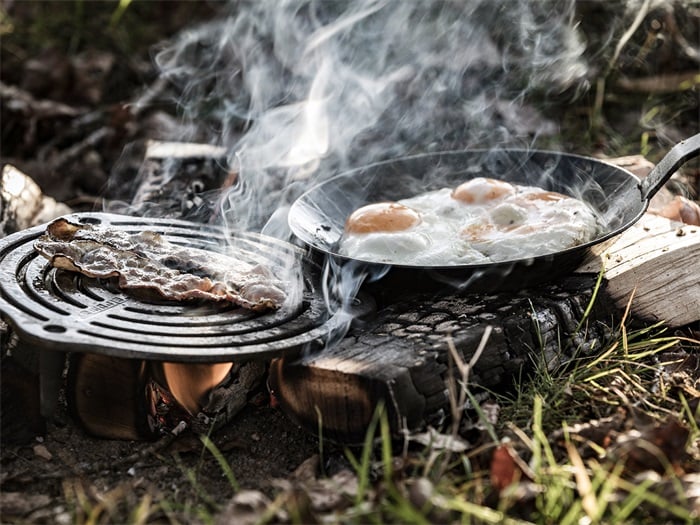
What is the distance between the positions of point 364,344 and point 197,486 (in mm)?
829

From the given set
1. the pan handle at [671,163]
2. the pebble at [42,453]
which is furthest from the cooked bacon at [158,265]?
the pan handle at [671,163]

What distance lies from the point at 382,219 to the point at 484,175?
1.13 m

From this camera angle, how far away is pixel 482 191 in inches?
159

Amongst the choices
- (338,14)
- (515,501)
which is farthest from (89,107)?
(515,501)

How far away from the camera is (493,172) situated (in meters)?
4.62

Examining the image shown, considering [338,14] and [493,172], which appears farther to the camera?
[338,14]

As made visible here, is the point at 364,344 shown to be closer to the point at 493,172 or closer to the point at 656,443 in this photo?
the point at 656,443

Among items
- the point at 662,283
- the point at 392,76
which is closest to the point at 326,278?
the point at 662,283

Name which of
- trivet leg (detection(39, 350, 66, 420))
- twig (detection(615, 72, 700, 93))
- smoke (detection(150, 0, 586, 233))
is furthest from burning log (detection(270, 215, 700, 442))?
twig (detection(615, 72, 700, 93))

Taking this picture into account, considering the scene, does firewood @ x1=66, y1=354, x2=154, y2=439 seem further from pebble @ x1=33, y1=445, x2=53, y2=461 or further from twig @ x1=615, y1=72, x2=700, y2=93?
twig @ x1=615, y1=72, x2=700, y2=93

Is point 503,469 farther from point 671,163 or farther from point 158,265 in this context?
point 671,163

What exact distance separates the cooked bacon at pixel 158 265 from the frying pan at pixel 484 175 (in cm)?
35

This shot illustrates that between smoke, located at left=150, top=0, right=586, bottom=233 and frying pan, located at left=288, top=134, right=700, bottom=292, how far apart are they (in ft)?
3.13

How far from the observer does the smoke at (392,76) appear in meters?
5.73
